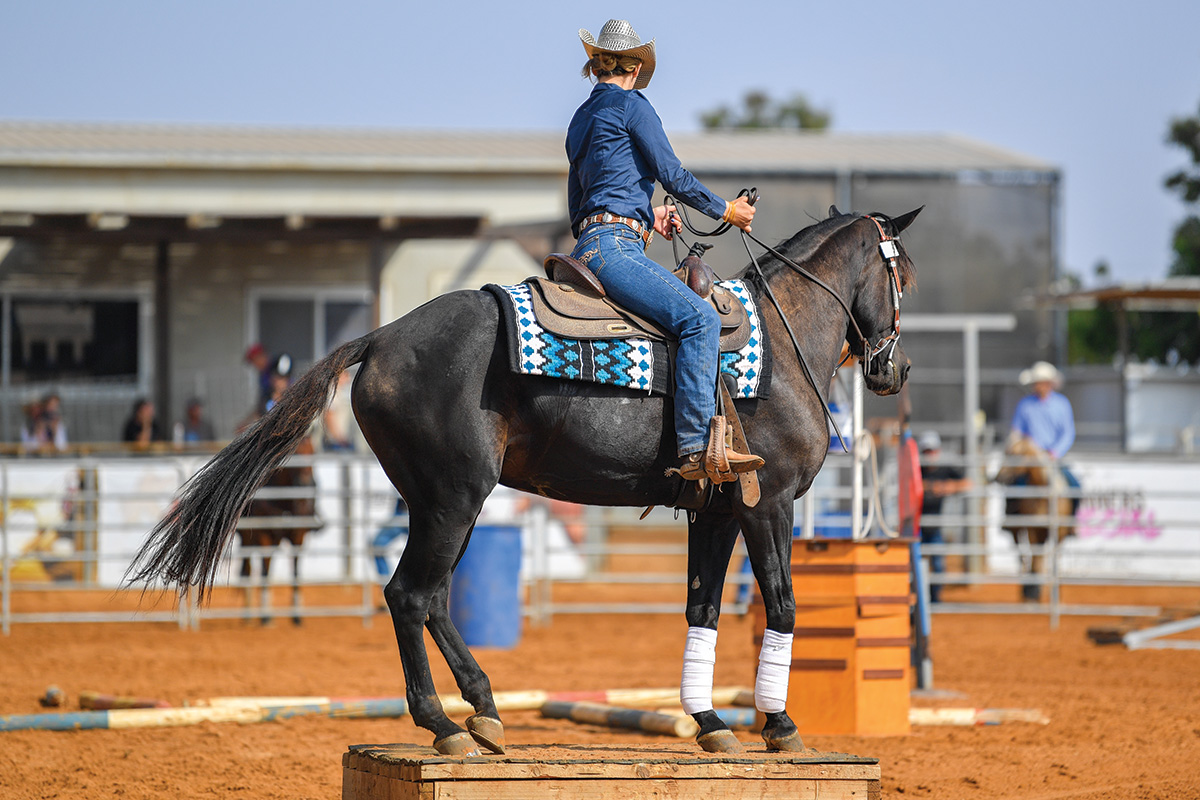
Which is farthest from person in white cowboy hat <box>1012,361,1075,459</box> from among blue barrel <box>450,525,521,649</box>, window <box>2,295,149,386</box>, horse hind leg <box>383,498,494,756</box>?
window <box>2,295,149,386</box>

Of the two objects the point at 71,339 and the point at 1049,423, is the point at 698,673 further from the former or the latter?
the point at 71,339

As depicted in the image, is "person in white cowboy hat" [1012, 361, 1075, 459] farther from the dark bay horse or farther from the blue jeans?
the blue jeans

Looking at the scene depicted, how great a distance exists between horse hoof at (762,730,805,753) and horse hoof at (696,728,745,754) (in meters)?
0.10

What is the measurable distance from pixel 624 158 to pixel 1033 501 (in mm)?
9961

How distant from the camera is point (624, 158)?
4.51m

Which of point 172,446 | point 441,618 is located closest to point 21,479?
point 172,446

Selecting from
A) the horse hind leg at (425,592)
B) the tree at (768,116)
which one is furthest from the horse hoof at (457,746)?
the tree at (768,116)

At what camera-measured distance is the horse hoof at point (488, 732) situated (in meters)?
4.21

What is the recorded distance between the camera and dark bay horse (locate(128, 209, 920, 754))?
418 centimetres

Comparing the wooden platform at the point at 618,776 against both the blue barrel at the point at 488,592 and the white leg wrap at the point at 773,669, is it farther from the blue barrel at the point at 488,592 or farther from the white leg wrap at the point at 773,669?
the blue barrel at the point at 488,592

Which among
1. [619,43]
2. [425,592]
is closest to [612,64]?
[619,43]

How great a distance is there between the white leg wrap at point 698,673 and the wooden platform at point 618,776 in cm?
35

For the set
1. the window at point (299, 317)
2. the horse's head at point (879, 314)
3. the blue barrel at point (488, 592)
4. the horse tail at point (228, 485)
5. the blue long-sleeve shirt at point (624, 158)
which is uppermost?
the window at point (299, 317)

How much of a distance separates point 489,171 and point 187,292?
4550 mm
